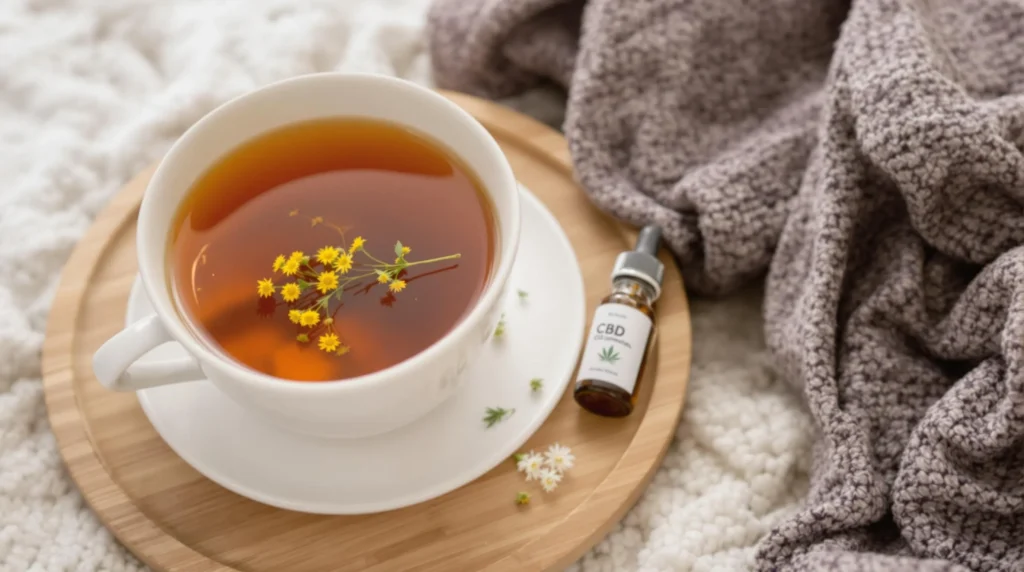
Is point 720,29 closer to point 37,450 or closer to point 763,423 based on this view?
point 763,423

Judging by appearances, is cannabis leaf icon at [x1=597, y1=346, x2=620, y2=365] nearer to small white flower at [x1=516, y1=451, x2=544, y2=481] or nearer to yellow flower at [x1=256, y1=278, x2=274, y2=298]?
small white flower at [x1=516, y1=451, x2=544, y2=481]

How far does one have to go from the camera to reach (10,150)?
1.16 m

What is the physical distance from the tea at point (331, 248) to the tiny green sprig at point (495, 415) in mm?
113

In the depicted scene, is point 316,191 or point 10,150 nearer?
point 316,191

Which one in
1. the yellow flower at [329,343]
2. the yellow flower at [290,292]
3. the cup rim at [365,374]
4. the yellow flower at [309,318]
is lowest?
the yellow flower at [329,343]

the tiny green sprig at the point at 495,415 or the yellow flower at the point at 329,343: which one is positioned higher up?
the yellow flower at the point at 329,343

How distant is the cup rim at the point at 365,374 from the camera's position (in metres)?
0.74

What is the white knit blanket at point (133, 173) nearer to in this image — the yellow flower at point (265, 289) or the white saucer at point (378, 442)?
the white saucer at point (378, 442)

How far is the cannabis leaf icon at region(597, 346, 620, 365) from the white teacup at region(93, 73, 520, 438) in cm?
12

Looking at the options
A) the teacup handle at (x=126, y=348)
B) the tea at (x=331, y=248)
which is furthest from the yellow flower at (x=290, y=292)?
the teacup handle at (x=126, y=348)

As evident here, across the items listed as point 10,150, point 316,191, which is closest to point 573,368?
point 316,191

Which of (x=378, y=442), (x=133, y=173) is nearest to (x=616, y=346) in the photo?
(x=378, y=442)

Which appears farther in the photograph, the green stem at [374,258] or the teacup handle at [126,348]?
the green stem at [374,258]

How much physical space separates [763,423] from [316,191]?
510 mm
